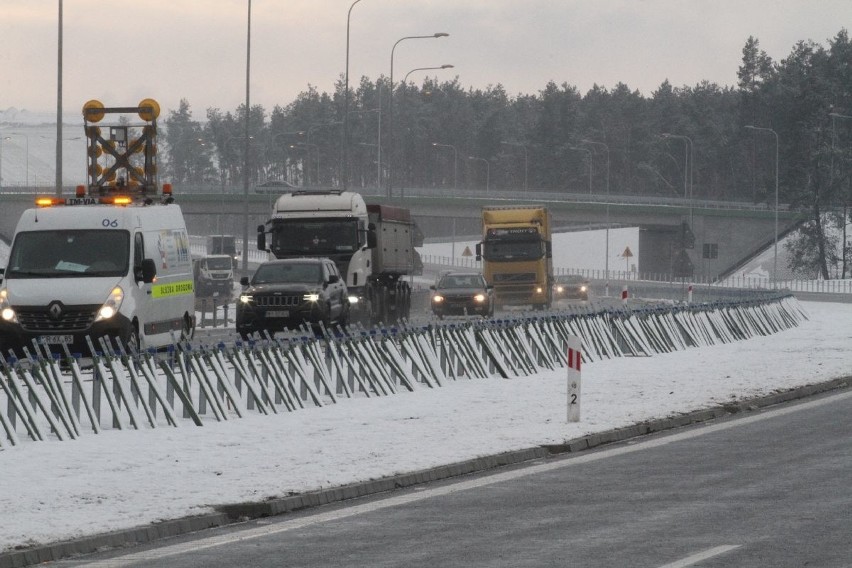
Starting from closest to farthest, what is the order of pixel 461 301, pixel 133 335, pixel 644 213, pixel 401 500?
pixel 401 500 < pixel 133 335 < pixel 461 301 < pixel 644 213

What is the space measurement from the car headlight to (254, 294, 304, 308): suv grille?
8.75 meters

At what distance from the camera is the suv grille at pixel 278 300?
3281cm

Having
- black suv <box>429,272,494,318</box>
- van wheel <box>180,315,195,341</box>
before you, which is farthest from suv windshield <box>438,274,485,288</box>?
van wheel <box>180,315,195,341</box>

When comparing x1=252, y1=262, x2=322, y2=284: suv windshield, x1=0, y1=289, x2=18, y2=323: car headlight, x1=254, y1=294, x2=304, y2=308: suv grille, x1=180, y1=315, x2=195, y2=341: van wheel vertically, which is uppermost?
x1=252, y1=262, x2=322, y2=284: suv windshield

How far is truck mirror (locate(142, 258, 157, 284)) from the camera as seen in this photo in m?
24.7

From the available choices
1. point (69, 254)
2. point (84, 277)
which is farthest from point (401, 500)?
point (69, 254)

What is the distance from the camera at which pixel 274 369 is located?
19766 millimetres

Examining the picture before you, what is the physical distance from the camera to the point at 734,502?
12305 millimetres

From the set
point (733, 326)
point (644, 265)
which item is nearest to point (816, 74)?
point (644, 265)

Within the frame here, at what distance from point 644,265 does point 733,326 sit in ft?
316

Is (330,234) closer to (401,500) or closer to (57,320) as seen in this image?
(57,320)

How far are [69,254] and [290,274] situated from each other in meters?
9.40

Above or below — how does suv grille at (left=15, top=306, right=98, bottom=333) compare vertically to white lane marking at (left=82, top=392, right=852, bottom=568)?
above

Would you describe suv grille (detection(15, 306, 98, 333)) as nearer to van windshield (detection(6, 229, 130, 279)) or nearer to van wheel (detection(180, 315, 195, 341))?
van windshield (detection(6, 229, 130, 279))
